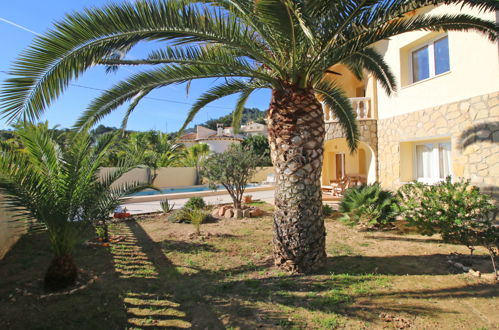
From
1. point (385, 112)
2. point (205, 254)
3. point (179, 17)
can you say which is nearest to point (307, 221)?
point (205, 254)

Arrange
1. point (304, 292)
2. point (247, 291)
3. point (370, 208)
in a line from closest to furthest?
point (304, 292) → point (247, 291) → point (370, 208)

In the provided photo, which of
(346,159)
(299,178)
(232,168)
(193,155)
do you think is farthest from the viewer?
(193,155)

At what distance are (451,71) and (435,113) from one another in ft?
4.61

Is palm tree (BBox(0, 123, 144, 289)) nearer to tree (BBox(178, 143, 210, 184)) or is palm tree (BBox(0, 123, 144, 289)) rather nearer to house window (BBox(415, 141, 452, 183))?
house window (BBox(415, 141, 452, 183))

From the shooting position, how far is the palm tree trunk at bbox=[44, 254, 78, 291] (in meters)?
4.79

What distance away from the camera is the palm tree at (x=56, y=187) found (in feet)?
14.8

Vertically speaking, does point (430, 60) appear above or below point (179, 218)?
above

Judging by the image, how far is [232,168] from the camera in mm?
11250

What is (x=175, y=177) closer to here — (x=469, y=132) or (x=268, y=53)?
(x=268, y=53)

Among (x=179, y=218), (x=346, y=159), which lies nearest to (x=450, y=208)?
(x=179, y=218)

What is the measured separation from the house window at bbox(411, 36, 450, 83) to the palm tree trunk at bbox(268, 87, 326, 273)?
739 centimetres

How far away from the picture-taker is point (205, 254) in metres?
6.71

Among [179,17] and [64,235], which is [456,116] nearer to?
[179,17]

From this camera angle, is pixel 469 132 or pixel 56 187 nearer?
pixel 56 187
